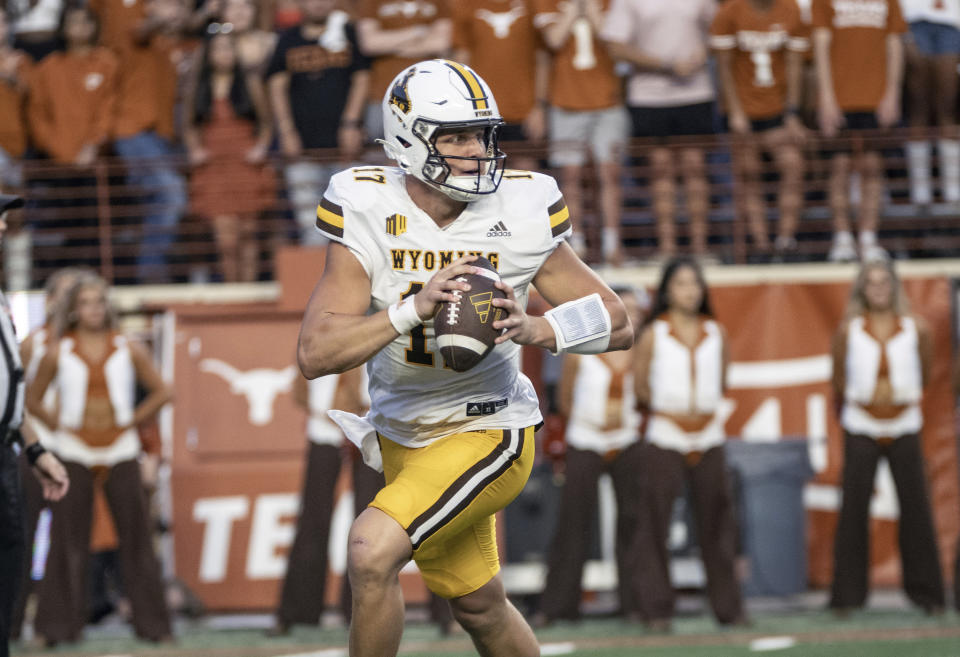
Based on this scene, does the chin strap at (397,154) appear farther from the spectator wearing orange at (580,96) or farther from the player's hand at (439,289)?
Answer: the spectator wearing orange at (580,96)

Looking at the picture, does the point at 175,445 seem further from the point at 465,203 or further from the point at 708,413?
the point at 465,203

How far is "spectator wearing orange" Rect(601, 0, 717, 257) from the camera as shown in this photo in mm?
9805

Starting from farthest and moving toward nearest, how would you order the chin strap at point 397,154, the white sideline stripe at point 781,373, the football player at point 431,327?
the white sideline stripe at point 781,373 → the chin strap at point 397,154 → the football player at point 431,327

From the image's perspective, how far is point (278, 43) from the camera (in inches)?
395

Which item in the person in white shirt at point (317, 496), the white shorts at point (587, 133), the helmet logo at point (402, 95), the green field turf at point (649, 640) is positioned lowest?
the green field turf at point (649, 640)

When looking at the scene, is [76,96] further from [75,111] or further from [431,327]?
[431,327]

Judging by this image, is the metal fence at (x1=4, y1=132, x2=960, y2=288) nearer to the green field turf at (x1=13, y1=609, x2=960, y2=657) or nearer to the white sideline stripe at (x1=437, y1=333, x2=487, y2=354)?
the green field turf at (x1=13, y1=609, x2=960, y2=657)

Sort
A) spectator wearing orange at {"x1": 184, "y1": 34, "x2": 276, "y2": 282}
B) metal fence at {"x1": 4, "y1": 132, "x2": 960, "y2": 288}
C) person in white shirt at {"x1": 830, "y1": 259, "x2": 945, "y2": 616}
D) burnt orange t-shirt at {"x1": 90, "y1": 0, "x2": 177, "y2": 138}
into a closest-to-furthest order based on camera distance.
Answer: person in white shirt at {"x1": 830, "y1": 259, "x2": 945, "y2": 616}
metal fence at {"x1": 4, "y1": 132, "x2": 960, "y2": 288}
spectator wearing orange at {"x1": 184, "y1": 34, "x2": 276, "y2": 282}
burnt orange t-shirt at {"x1": 90, "y1": 0, "x2": 177, "y2": 138}

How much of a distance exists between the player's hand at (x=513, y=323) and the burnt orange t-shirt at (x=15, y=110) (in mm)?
6906

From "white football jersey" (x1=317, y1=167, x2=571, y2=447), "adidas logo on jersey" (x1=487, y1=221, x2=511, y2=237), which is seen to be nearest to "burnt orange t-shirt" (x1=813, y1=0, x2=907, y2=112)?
"white football jersey" (x1=317, y1=167, x2=571, y2=447)

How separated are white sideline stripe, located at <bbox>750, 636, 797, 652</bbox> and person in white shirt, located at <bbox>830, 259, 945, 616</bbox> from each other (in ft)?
2.81

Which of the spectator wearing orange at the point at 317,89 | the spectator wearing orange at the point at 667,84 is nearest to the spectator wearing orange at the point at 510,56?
the spectator wearing orange at the point at 667,84

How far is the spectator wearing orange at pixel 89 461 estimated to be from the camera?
8.12 meters

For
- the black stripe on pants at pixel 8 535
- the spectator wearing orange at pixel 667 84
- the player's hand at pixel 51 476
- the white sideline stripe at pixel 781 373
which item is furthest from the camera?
the spectator wearing orange at pixel 667 84
